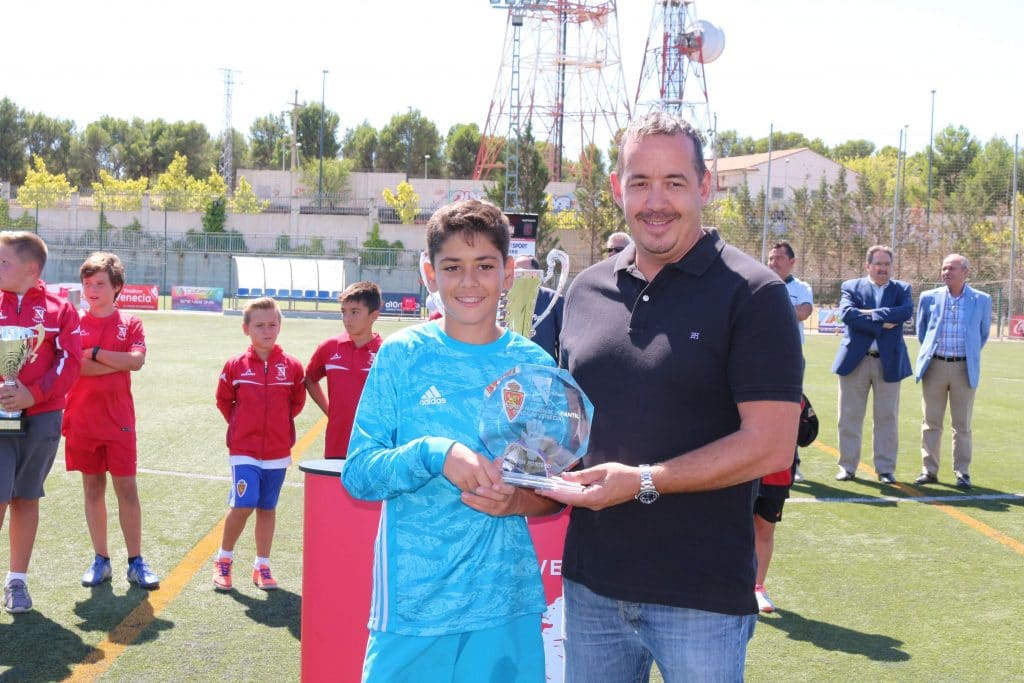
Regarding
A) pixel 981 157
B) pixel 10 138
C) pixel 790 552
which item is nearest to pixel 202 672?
pixel 790 552

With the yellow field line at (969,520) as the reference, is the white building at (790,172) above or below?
above

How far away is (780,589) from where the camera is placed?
5906 mm

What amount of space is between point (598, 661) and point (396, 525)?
57 cm

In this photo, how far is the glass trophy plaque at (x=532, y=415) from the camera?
224 centimetres

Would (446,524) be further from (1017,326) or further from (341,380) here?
(1017,326)

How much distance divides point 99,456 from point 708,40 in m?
45.9

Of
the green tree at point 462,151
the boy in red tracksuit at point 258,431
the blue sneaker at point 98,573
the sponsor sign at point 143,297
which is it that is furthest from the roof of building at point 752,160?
the blue sneaker at point 98,573

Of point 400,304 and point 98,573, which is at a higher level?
point 98,573

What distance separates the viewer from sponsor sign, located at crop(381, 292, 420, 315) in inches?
1384

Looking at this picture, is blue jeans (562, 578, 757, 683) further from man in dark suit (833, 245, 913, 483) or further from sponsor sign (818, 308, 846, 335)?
sponsor sign (818, 308, 846, 335)

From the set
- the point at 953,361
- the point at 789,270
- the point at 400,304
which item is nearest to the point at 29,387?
the point at 789,270

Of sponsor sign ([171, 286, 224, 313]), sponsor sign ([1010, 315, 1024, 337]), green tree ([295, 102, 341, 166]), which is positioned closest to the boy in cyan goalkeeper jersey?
sponsor sign ([171, 286, 224, 313])

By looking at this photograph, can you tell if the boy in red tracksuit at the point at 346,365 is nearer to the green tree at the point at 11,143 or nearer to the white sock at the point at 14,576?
the white sock at the point at 14,576

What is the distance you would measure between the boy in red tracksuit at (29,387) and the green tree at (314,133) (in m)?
104
